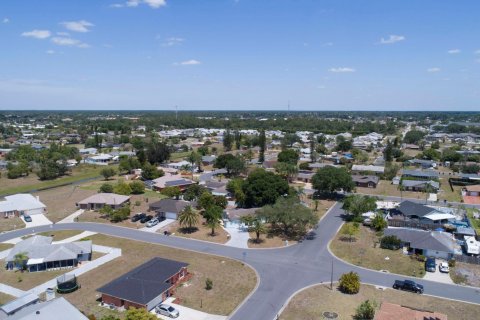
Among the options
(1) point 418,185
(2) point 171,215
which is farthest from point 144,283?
A: (1) point 418,185

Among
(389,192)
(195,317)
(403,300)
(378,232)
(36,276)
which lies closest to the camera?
(195,317)

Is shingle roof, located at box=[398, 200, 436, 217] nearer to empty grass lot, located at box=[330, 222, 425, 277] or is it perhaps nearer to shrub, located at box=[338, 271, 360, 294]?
empty grass lot, located at box=[330, 222, 425, 277]

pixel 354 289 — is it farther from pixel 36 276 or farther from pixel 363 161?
pixel 363 161

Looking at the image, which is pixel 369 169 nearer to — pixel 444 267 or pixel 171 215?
pixel 444 267

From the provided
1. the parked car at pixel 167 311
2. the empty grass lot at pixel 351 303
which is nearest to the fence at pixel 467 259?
the empty grass lot at pixel 351 303

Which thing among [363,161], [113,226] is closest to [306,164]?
[363,161]
